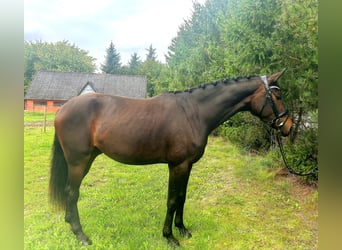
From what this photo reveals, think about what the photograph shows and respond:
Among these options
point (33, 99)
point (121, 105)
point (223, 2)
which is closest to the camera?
point (33, 99)

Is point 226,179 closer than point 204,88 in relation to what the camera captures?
No

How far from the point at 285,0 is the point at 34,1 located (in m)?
1.89

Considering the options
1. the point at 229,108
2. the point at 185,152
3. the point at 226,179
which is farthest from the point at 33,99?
the point at 226,179

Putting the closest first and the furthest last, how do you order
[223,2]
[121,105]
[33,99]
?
[33,99]
[121,105]
[223,2]

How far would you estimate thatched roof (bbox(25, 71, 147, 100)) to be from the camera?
1.64 metres

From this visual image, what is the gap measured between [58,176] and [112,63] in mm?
964

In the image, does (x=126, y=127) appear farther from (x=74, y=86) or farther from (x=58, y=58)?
(x=58, y=58)

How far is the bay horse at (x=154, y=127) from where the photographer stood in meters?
1.61

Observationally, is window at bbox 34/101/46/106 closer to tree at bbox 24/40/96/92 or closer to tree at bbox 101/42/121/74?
tree at bbox 24/40/96/92

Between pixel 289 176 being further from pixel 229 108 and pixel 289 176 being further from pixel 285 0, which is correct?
pixel 285 0

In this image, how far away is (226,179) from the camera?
1.92 metres

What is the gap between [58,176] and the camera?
1.71m

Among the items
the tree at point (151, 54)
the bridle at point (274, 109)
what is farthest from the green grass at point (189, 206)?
the tree at point (151, 54)

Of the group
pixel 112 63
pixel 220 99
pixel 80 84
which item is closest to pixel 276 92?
pixel 220 99
